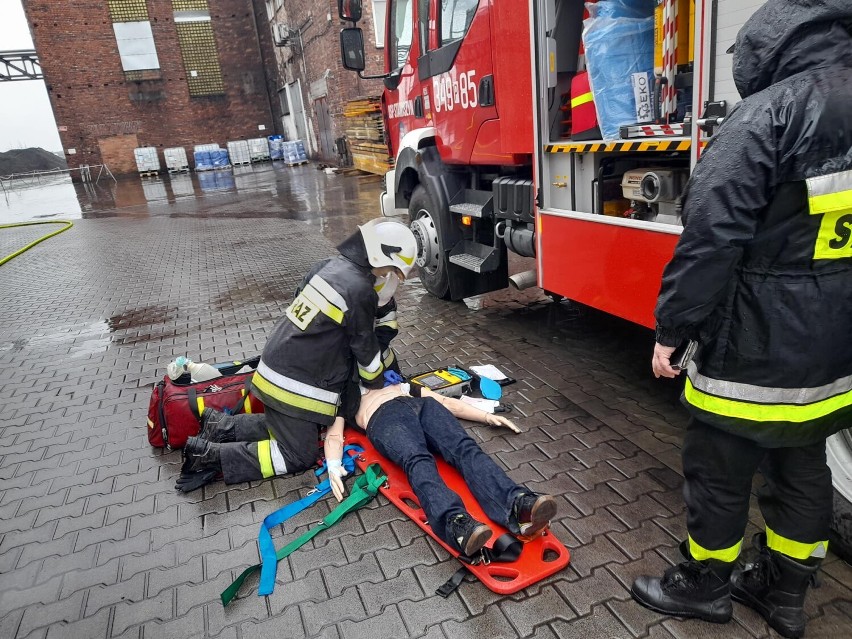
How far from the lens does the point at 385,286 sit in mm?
3293

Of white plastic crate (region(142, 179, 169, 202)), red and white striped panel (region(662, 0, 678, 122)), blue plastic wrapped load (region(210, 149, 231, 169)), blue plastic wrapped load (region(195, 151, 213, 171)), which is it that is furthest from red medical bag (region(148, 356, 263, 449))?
blue plastic wrapped load (region(210, 149, 231, 169))

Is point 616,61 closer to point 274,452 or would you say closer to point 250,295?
point 274,452

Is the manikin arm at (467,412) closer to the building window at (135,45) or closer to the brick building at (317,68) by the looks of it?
the brick building at (317,68)

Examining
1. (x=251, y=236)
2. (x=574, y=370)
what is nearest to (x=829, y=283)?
(x=574, y=370)

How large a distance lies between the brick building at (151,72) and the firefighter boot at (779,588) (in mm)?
32773

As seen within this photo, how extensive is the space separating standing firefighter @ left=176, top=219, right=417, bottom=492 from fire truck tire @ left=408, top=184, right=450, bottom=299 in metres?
2.48

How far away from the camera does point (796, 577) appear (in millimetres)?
2023

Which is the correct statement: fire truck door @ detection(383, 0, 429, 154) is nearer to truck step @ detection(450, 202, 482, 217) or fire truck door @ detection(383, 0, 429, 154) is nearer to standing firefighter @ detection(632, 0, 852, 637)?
truck step @ detection(450, 202, 482, 217)

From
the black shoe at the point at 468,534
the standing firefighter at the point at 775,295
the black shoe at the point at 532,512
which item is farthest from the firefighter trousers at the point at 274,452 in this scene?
the standing firefighter at the point at 775,295

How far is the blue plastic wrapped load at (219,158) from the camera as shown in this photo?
30.3 meters

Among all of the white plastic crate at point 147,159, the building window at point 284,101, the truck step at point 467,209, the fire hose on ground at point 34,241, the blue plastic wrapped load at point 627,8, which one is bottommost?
the fire hose on ground at point 34,241

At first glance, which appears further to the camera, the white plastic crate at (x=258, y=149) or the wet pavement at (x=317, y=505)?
the white plastic crate at (x=258, y=149)

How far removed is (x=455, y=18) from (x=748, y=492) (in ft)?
14.0

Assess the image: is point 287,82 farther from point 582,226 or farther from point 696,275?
point 696,275
